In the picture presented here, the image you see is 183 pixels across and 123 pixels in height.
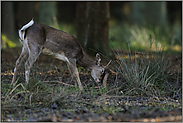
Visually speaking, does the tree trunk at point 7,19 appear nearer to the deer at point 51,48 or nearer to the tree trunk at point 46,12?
the tree trunk at point 46,12

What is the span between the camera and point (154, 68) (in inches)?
197

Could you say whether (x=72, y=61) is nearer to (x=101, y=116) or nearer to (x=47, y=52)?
(x=47, y=52)

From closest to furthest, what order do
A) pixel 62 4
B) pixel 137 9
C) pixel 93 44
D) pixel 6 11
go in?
→ pixel 93 44, pixel 6 11, pixel 137 9, pixel 62 4

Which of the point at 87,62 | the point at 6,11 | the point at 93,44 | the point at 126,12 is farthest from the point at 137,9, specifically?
the point at 87,62

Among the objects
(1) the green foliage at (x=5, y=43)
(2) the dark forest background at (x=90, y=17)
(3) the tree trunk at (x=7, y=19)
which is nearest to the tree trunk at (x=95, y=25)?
(2) the dark forest background at (x=90, y=17)

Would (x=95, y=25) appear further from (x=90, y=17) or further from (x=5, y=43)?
(x=5, y=43)

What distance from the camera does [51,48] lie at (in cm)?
536

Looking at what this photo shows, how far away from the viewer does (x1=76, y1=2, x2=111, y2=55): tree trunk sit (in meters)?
7.49

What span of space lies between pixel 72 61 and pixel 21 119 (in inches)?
83.2

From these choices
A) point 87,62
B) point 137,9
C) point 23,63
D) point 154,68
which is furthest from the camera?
point 137,9

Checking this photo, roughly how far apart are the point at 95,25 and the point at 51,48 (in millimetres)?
2416

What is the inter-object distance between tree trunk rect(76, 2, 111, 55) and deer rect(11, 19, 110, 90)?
186cm

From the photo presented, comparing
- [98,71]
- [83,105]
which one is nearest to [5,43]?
[98,71]

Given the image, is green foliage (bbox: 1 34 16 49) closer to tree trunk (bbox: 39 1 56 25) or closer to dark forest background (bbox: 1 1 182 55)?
dark forest background (bbox: 1 1 182 55)
